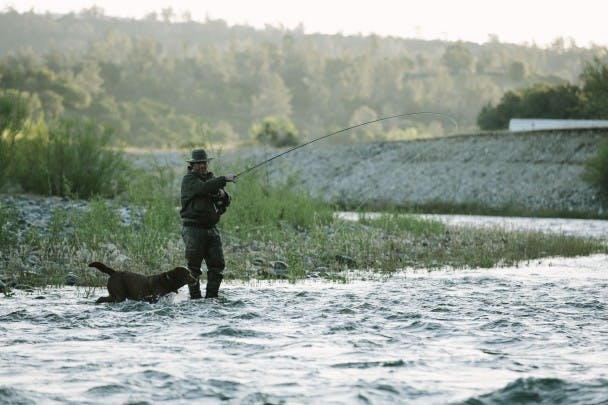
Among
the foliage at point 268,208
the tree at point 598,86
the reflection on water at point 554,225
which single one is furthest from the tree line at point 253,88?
the foliage at point 268,208

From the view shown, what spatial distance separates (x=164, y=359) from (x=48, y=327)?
1.99m

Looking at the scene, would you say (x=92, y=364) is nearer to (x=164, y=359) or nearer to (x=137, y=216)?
(x=164, y=359)

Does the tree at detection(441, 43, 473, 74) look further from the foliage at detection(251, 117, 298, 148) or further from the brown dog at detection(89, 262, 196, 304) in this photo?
the brown dog at detection(89, 262, 196, 304)

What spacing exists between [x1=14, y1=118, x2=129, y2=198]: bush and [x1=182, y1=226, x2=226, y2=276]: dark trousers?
13.9 m

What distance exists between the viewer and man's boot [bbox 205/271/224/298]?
11.0m

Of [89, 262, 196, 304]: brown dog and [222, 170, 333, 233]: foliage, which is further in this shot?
[222, 170, 333, 233]: foliage

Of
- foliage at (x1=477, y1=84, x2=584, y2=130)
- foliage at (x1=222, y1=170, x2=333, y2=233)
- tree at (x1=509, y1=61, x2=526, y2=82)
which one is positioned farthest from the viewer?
tree at (x1=509, y1=61, x2=526, y2=82)

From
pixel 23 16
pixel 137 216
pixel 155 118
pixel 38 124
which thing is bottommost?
pixel 137 216

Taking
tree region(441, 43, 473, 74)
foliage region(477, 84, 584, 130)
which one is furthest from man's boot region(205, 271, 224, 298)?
tree region(441, 43, 473, 74)

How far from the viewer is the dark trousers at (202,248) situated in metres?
10.6

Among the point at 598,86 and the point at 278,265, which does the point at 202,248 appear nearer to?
the point at 278,265

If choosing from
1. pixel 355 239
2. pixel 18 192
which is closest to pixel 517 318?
pixel 355 239

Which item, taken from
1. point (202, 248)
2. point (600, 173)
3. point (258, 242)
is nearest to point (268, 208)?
point (258, 242)

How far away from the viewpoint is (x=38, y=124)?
86.2 ft
